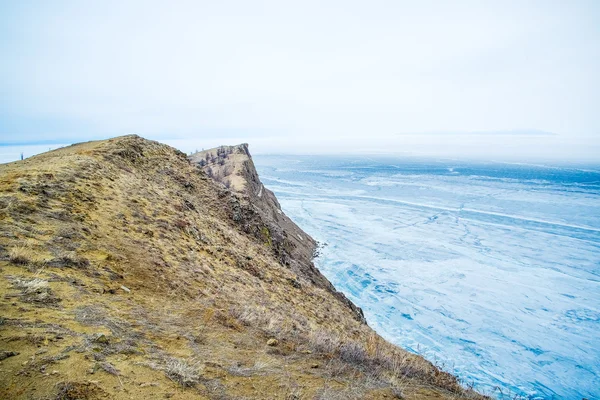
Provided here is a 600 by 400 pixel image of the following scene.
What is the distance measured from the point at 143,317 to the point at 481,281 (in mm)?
30393

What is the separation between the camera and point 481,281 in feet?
91.8

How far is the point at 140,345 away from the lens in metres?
4.70

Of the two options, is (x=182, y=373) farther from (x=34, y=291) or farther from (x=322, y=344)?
(x=322, y=344)

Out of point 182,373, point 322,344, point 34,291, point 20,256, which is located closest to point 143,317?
point 34,291

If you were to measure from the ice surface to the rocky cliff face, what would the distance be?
3.61 m

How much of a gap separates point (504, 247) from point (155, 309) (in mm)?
41610

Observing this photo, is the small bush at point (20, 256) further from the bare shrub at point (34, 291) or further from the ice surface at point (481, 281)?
the ice surface at point (481, 281)

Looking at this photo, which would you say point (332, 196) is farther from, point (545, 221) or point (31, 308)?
point (31, 308)

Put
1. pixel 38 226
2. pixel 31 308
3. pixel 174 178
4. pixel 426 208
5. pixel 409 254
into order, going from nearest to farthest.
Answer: pixel 31 308
pixel 38 226
pixel 174 178
pixel 409 254
pixel 426 208

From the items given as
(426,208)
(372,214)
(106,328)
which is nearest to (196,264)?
(106,328)

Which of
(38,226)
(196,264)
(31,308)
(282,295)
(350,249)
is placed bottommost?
(350,249)

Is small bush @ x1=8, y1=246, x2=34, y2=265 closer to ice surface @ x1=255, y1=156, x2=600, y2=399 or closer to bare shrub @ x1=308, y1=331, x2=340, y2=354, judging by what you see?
bare shrub @ x1=308, y1=331, x2=340, y2=354

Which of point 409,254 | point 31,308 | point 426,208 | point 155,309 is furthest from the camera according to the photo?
point 426,208

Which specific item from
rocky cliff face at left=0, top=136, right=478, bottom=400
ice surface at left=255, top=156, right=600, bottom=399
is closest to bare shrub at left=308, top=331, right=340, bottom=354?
rocky cliff face at left=0, top=136, right=478, bottom=400
